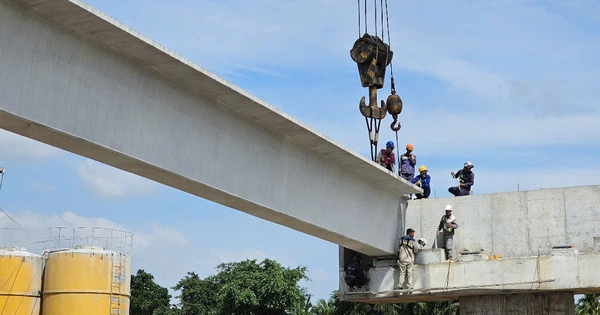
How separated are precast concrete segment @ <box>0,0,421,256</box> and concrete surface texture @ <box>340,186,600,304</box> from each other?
66.9 inches

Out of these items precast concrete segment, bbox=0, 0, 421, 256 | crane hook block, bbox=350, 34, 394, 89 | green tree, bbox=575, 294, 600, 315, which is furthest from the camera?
green tree, bbox=575, 294, 600, 315

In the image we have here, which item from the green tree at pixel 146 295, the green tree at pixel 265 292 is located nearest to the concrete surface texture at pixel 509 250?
the green tree at pixel 265 292

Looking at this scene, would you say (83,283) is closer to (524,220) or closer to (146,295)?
(524,220)

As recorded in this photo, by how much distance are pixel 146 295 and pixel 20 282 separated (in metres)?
49.6

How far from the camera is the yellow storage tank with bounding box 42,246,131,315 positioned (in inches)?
1390

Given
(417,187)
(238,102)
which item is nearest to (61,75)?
(238,102)

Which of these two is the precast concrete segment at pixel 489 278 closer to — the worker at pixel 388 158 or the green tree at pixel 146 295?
the worker at pixel 388 158

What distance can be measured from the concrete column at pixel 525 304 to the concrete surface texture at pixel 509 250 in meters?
0.36

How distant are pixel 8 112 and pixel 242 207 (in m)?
6.50

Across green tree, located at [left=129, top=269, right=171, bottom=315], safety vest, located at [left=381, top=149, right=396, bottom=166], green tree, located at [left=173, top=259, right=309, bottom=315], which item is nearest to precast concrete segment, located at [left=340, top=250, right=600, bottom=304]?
safety vest, located at [left=381, top=149, right=396, bottom=166]

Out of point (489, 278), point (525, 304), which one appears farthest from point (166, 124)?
point (525, 304)

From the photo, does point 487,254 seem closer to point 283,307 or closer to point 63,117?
point 63,117

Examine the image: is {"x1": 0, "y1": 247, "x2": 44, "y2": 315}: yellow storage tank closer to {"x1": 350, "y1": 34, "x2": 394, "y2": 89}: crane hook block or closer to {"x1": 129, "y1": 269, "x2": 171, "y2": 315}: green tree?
{"x1": 350, "y1": 34, "x2": 394, "y2": 89}: crane hook block

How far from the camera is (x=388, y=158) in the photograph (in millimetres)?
22609
